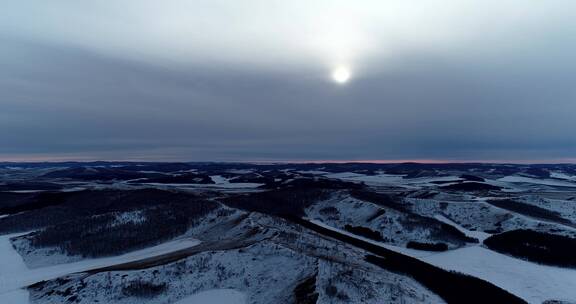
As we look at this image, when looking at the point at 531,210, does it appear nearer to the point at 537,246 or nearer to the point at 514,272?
the point at 537,246

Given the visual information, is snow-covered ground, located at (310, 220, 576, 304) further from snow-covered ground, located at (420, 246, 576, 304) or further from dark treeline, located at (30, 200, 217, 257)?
dark treeline, located at (30, 200, 217, 257)

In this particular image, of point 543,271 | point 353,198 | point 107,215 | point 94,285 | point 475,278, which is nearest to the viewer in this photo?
point 94,285

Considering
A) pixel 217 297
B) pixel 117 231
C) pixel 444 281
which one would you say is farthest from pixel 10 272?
pixel 444 281

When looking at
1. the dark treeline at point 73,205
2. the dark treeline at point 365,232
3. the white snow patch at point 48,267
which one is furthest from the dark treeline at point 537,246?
the dark treeline at point 73,205

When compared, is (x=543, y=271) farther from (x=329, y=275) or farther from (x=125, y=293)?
(x=125, y=293)

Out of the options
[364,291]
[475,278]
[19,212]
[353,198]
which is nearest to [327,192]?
[353,198]

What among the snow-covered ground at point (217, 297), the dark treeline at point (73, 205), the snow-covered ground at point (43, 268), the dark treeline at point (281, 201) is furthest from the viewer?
the dark treeline at point (281, 201)

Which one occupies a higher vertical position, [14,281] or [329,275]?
[329,275]

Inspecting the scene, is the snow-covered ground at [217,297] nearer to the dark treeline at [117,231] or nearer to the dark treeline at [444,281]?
the dark treeline at [444,281]
